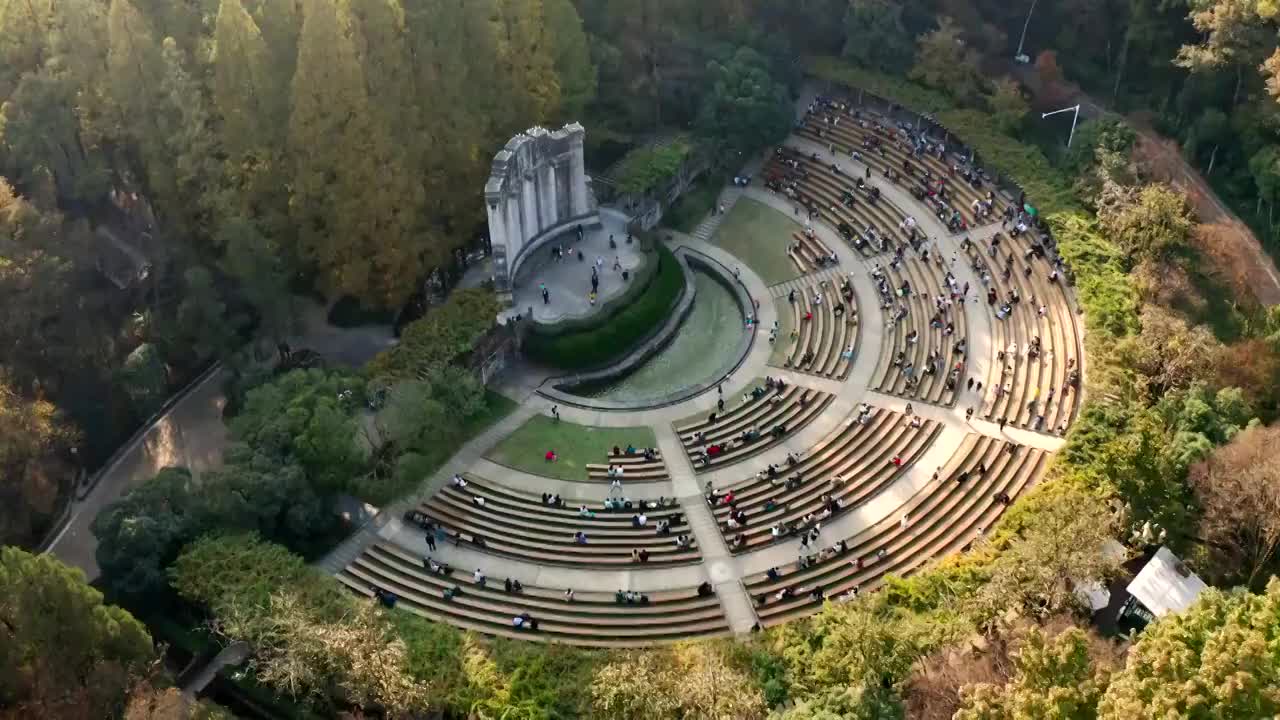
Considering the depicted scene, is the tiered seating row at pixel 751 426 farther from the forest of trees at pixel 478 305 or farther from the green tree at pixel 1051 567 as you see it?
the green tree at pixel 1051 567

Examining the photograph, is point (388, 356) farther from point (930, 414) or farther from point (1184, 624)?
point (1184, 624)

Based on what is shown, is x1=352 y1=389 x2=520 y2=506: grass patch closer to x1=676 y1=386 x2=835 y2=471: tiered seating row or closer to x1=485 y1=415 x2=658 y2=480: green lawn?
x1=485 y1=415 x2=658 y2=480: green lawn

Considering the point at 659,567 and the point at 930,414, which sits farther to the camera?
the point at 930,414

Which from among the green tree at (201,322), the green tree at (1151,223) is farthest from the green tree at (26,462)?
the green tree at (1151,223)

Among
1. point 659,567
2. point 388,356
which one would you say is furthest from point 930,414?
point 388,356

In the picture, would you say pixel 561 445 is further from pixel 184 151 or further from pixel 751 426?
pixel 184 151

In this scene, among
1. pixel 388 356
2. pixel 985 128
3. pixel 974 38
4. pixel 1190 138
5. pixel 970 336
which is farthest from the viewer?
pixel 974 38
